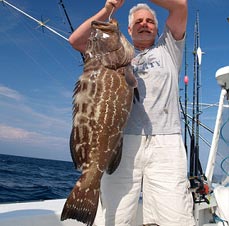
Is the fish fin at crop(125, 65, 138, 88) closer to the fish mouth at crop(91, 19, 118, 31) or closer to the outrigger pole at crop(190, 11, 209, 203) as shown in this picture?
the fish mouth at crop(91, 19, 118, 31)

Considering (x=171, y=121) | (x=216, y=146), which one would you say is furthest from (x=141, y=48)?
(x=216, y=146)

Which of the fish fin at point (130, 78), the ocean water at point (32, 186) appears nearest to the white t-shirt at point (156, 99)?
the fish fin at point (130, 78)

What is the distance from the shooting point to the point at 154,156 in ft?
9.62

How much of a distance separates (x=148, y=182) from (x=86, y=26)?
5.22 ft

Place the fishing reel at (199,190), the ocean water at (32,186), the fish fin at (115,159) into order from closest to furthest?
the fish fin at (115,159) → the fishing reel at (199,190) → the ocean water at (32,186)

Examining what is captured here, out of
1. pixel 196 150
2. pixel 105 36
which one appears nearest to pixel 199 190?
pixel 196 150

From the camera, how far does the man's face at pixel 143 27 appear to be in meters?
3.27

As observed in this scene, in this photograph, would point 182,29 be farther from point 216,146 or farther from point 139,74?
point 216,146

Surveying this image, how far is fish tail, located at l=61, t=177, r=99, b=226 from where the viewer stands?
2572 mm

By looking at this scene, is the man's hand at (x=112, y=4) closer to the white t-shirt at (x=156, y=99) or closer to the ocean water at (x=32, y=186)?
the white t-shirt at (x=156, y=99)

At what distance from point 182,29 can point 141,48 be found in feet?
1.58

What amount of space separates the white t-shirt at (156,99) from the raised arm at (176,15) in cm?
8

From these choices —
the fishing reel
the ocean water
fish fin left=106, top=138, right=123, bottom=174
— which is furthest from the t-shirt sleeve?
the ocean water

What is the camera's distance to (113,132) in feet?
9.11
